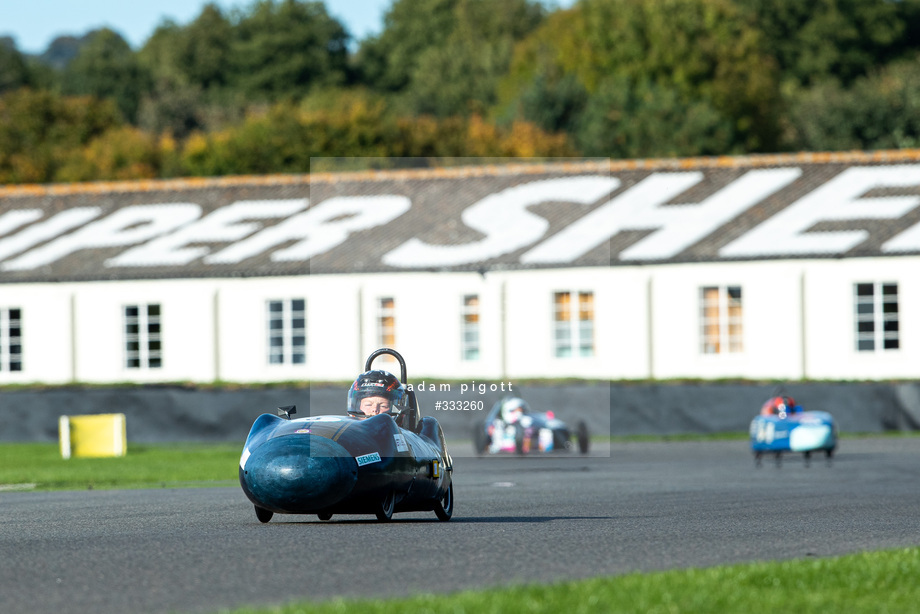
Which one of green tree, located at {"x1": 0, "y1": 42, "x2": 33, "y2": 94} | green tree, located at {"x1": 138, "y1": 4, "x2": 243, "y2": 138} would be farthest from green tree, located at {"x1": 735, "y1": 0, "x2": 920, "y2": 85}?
green tree, located at {"x1": 0, "y1": 42, "x2": 33, "y2": 94}

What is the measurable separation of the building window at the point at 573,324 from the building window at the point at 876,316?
6306 millimetres

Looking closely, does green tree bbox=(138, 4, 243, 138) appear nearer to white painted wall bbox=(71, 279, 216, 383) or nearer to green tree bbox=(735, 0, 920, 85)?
green tree bbox=(735, 0, 920, 85)

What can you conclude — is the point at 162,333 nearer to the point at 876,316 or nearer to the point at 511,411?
the point at 511,411

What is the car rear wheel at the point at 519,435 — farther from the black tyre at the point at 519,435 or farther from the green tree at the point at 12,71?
the green tree at the point at 12,71

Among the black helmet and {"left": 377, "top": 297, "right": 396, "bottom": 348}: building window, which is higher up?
{"left": 377, "top": 297, "right": 396, "bottom": 348}: building window

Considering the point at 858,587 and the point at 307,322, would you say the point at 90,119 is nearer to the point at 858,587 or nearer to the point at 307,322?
the point at 307,322

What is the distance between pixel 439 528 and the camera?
13.3 metres

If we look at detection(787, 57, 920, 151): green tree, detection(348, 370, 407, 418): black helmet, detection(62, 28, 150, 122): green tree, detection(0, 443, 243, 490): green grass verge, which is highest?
detection(62, 28, 150, 122): green tree

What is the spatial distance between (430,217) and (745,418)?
490 inches

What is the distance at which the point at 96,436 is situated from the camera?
102ft

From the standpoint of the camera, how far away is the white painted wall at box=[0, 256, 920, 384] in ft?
127

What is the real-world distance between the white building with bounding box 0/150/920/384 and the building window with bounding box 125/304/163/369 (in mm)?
51

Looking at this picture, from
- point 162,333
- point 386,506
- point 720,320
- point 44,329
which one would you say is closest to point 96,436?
point 162,333

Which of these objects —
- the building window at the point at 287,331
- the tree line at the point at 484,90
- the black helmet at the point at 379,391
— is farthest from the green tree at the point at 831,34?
the black helmet at the point at 379,391
